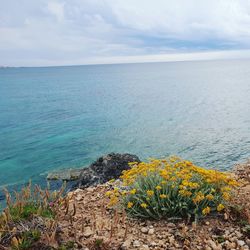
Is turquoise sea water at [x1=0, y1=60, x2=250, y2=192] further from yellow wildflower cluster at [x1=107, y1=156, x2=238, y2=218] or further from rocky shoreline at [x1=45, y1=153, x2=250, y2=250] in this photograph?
rocky shoreline at [x1=45, y1=153, x2=250, y2=250]

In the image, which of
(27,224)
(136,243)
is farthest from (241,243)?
(27,224)

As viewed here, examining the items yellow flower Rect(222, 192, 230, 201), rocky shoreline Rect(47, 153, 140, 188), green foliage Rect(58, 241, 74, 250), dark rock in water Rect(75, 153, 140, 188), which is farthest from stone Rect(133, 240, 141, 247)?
dark rock in water Rect(75, 153, 140, 188)

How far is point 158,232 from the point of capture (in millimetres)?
5664

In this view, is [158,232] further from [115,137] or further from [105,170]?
[115,137]

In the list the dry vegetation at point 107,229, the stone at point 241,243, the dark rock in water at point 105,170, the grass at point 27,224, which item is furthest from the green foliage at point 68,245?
the dark rock in water at point 105,170

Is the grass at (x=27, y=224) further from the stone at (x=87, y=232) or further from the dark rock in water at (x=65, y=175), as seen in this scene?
the dark rock in water at (x=65, y=175)

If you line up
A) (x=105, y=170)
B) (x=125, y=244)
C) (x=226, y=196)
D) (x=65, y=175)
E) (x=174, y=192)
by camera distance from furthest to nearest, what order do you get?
1. (x=65, y=175)
2. (x=105, y=170)
3. (x=174, y=192)
4. (x=226, y=196)
5. (x=125, y=244)

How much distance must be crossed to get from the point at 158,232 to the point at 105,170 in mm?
8482

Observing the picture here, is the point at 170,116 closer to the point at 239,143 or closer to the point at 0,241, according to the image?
the point at 239,143

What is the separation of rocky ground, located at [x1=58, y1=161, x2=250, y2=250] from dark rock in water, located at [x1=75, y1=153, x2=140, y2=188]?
7105 millimetres

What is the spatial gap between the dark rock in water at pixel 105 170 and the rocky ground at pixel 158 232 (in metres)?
7.10

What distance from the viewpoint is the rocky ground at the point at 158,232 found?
5.17 metres

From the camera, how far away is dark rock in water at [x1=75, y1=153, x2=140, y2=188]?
44.6ft

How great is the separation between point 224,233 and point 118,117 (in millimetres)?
32014
